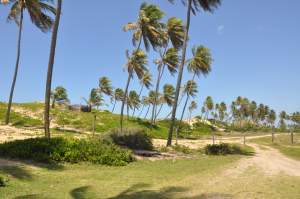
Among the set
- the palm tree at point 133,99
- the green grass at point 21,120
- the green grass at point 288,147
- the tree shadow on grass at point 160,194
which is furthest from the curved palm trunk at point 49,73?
the palm tree at point 133,99

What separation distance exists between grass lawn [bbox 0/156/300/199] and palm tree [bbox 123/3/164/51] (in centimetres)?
2069

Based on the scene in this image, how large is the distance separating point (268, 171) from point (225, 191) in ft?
15.4

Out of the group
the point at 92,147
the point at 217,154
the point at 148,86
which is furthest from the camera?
the point at 148,86

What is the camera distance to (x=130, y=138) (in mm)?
18672

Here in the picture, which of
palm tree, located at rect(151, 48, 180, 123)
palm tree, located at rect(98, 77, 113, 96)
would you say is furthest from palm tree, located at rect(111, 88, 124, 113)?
palm tree, located at rect(151, 48, 180, 123)

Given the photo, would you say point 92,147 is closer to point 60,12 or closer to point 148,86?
point 60,12

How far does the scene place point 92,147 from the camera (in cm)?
1424

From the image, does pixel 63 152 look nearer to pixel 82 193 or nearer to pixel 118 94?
pixel 82 193

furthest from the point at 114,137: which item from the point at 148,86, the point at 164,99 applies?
the point at 164,99

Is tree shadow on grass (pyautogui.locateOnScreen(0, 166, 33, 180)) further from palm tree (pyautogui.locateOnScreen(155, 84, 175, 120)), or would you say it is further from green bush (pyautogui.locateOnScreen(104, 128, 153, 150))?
palm tree (pyautogui.locateOnScreen(155, 84, 175, 120))

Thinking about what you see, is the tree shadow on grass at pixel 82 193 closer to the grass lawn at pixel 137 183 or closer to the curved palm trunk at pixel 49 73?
the grass lawn at pixel 137 183

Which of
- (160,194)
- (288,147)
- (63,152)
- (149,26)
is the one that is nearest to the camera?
(160,194)

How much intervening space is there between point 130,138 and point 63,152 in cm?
592

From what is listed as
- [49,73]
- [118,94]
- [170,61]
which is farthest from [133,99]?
[49,73]
